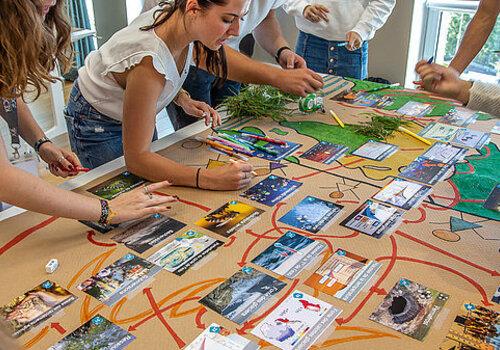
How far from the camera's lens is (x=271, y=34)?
2010mm

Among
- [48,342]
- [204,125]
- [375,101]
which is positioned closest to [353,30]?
[375,101]

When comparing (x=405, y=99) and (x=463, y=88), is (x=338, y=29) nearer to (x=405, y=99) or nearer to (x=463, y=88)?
(x=405, y=99)

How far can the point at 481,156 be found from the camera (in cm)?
139

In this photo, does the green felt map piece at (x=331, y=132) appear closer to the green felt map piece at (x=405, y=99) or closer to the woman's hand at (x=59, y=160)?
the green felt map piece at (x=405, y=99)

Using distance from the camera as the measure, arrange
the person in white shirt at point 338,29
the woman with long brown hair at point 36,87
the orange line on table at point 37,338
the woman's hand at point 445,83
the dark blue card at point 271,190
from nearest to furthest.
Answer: the orange line on table at point 37,338
the woman with long brown hair at point 36,87
the woman's hand at point 445,83
the dark blue card at point 271,190
the person in white shirt at point 338,29

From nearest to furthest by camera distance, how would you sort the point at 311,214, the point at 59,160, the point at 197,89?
1. the point at 311,214
2. the point at 59,160
3. the point at 197,89

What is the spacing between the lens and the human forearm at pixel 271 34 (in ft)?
6.56

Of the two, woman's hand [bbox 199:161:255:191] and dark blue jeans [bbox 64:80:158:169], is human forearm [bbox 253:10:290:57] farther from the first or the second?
woman's hand [bbox 199:161:255:191]

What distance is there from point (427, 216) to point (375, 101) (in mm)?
755

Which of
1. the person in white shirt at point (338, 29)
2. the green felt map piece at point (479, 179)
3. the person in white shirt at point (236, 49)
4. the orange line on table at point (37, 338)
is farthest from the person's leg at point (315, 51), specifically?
the orange line on table at point (37, 338)

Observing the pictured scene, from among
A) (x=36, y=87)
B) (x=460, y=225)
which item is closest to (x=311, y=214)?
(x=460, y=225)

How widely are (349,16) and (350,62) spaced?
21 centimetres

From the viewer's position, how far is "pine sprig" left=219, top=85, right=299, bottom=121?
5.46 feet

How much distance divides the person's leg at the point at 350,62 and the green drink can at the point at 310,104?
2.67 ft
